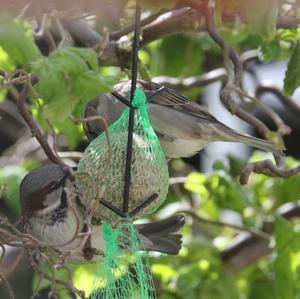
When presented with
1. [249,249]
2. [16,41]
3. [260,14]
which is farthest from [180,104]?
[260,14]

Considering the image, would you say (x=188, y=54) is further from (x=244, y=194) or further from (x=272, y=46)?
(x=272, y=46)

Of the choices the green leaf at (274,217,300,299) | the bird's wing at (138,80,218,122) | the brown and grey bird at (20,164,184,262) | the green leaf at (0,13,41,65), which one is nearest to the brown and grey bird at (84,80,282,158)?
the bird's wing at (138,80,218,122)

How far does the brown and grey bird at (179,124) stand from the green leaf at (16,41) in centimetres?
96

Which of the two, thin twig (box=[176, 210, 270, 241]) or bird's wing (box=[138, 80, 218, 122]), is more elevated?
bird's wing (box=[138, 80, 218, 122])

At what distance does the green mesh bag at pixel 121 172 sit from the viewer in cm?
202

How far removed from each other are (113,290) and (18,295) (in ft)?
6.89

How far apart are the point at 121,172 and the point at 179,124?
0.66 metres

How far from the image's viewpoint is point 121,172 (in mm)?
2033

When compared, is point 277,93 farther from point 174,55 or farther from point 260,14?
point 260,14

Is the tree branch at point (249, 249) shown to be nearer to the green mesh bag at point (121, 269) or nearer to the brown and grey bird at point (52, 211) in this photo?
the green mesh bag at point (121, 269)

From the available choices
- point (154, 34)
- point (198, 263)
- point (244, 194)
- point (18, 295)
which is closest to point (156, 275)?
point (198, 263)

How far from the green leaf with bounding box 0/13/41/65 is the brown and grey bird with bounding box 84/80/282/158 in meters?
0.96

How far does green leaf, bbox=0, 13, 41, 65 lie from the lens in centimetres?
138

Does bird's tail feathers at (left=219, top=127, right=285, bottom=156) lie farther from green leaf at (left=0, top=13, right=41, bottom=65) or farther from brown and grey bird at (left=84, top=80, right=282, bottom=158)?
green leaf at (left=0, top=13, right=41, bottom=65)
